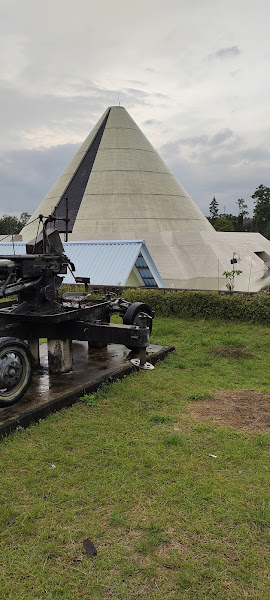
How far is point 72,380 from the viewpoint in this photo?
593 centimetres

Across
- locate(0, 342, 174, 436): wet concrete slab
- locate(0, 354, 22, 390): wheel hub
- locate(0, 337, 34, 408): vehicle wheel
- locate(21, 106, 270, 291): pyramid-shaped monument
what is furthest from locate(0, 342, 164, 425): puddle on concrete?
locate(21, 106, 270, 291): pyramid-shaped monument

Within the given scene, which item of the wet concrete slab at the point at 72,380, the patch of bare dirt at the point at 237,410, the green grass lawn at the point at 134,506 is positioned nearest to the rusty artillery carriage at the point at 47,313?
the wet concrete slab at the point at 72,380

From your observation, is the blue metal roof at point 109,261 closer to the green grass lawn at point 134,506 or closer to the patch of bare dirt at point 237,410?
the patch of bare dirt at point 237,410

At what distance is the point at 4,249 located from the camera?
71.1ft

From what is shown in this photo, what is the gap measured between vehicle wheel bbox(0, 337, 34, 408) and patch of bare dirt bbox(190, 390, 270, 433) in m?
2.09

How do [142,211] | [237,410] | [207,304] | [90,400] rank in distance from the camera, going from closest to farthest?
[237,410]
[90,400]
[207,304]
[142,211]

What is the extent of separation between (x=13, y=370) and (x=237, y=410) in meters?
2.78

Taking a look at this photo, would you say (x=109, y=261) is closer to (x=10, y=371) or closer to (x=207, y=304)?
(x=207, y=304)

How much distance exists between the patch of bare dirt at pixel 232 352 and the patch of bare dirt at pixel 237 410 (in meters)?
1.90

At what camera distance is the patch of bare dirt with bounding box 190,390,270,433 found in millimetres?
4695

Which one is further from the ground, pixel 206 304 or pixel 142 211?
pixel 142 211

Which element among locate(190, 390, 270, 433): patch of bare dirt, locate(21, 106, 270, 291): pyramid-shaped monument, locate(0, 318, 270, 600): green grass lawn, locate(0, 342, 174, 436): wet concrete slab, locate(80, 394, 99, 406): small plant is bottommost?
locate(0, 318, 270, 600): green grass lawn

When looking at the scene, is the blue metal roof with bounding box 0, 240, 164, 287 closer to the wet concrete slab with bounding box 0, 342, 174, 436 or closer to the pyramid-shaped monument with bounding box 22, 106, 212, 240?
the wet concrete slab with bounding box 0, 342, 174, 436

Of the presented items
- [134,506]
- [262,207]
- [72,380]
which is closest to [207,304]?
[72,380]
